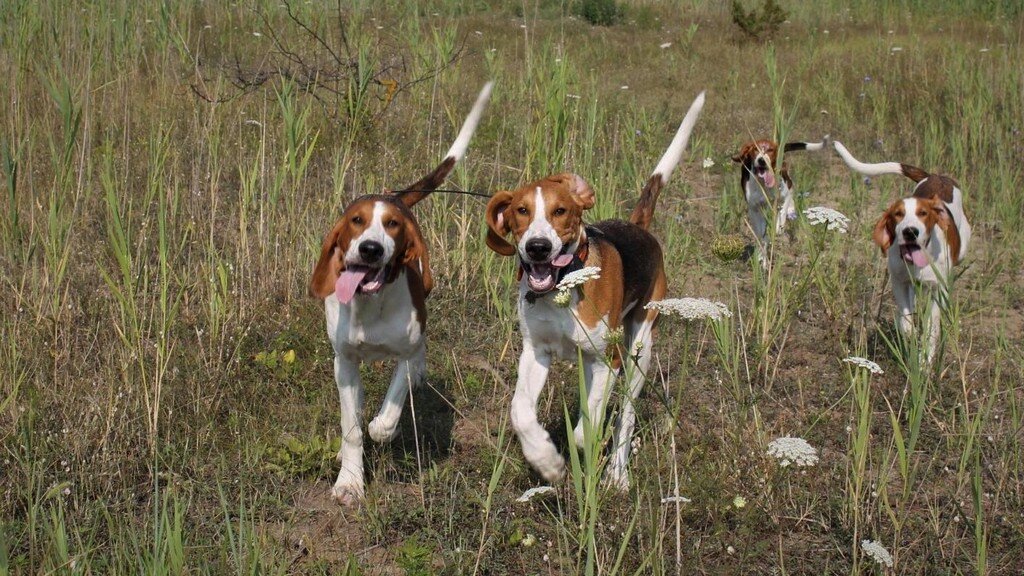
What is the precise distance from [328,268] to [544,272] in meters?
0.77

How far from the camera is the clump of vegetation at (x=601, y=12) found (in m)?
15.8

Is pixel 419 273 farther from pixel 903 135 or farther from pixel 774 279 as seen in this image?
pixel 903 135

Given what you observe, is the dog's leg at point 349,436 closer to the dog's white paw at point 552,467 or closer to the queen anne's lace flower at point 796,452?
the dog's white paw at point 552,467

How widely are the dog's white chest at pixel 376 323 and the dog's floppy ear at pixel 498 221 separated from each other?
41cm

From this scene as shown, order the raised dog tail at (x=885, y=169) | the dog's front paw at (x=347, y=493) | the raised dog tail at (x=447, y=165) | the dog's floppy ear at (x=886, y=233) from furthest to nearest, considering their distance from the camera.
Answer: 1. the raised dog tail at (x=885, y=169)
2. the dog's floppy ear at (x=886, y=233)
3. the raised dog tail at (x=447, y=165)
4. the dog's front paw at (x=347, y=493)

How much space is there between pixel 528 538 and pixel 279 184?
7.69 feet

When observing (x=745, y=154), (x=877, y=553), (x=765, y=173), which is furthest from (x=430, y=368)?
(x=745, y=154)

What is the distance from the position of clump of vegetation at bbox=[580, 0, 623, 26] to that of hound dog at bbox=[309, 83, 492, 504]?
12.4 meters

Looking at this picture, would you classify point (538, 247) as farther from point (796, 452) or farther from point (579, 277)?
point (796, 452)

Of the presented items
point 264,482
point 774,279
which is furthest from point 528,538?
point 774,279

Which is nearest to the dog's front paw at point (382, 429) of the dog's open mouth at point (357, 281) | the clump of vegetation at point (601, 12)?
the dog's open mouth at point (357, 281)

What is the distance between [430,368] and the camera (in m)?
5.04

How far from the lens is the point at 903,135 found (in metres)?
9.46

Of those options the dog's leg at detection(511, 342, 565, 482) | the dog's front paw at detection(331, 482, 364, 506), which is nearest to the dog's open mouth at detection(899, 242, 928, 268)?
the dog's leg at detection(511, 342, 565, 482)
